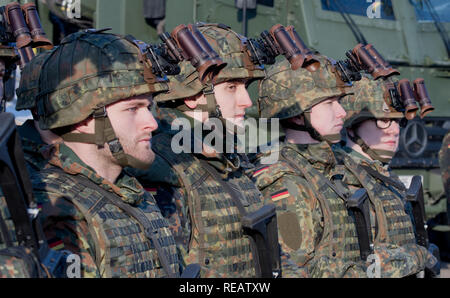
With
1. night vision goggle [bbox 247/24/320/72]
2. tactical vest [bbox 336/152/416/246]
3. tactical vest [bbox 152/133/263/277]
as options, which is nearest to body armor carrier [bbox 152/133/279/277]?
tactical vest [bbox 152/133/263/277]

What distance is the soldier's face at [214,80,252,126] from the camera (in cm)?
560

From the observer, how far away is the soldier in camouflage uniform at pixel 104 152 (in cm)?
402

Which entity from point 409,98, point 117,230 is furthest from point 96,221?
point 409,98

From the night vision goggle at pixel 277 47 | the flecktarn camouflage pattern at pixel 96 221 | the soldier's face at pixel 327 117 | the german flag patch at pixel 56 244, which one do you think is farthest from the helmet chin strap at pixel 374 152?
the german flag patch at pixel 56 244

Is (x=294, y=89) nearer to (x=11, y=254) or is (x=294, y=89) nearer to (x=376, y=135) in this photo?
(x=376, y=135)

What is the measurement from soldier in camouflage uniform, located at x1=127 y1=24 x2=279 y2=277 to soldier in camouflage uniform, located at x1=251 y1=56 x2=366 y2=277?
0.42 m

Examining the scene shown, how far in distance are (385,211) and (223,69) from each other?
8.45 feet

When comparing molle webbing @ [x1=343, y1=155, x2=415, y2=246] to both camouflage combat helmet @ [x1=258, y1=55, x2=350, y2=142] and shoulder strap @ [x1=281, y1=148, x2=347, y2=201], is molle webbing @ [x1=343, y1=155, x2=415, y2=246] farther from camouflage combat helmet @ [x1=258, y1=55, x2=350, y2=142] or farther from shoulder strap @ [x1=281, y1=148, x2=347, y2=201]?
shoulder strap @ [x1=281, y1=148, x2=347, y2=201]

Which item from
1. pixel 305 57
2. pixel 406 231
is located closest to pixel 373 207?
pixel 406 231

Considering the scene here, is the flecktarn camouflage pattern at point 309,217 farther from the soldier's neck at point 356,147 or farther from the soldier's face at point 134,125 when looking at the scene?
the soldier's face at point 134,125

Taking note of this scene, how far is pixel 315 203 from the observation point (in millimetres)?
6180

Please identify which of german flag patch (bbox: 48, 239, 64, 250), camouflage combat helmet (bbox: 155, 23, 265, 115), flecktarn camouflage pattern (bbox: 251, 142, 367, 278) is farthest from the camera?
flecktarn camouflage pattern (bbox: 251, 142, 367, 278)

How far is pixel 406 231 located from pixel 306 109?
5.40 feet
